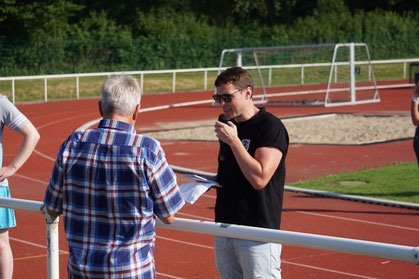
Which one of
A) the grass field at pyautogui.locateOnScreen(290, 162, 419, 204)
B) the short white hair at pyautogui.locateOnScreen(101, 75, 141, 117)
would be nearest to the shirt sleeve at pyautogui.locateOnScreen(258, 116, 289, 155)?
the short white hair at pyautogui.locateOnScreen(101, 75, 141, 117)

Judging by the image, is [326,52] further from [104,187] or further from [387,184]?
[104,187]

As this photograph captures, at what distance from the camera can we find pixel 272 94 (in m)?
30.7

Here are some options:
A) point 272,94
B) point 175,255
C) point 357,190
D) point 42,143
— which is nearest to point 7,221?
point 175,255

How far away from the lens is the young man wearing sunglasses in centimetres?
388

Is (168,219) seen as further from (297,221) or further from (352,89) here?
(352,89)

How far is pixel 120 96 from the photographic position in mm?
3295

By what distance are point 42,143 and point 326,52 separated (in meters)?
20.5

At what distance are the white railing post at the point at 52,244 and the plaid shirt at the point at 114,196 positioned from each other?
0.57 meters

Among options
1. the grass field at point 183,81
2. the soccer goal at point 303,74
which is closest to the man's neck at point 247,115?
the grass field at point 183,81

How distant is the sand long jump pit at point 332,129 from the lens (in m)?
17.3

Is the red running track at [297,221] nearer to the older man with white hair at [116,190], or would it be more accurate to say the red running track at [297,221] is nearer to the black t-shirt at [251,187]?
the black t-shirt at [251,187]

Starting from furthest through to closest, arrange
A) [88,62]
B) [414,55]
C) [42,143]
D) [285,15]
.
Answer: [285,15] < [414,55] < [88,62] < [42,143]

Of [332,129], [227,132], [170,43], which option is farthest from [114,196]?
[170,43]

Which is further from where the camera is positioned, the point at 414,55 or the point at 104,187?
the point at 414,55
